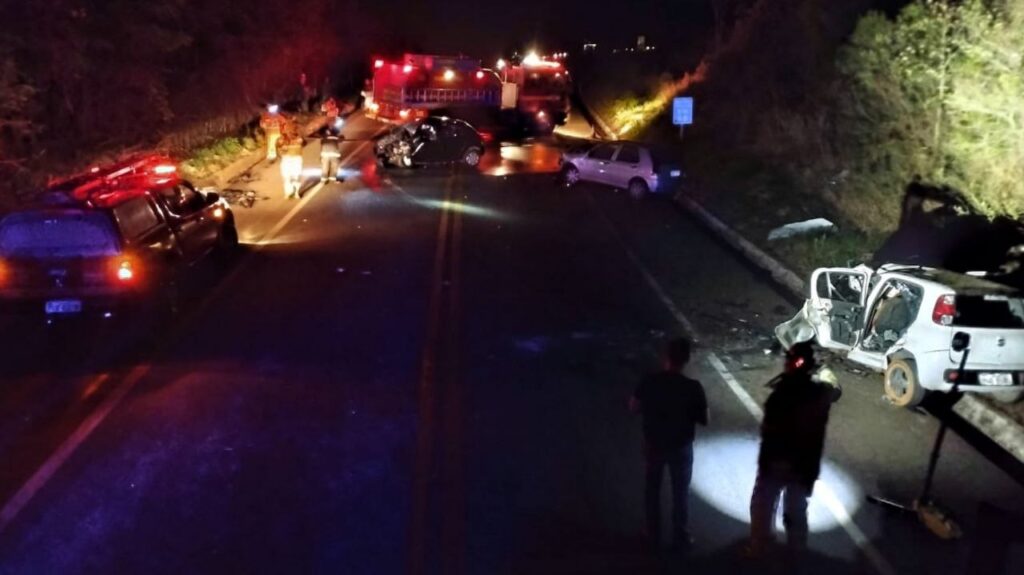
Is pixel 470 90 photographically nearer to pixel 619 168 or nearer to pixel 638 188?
pixel 619 168

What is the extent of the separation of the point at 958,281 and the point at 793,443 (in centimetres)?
442

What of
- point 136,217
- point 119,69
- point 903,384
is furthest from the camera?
point 119,69

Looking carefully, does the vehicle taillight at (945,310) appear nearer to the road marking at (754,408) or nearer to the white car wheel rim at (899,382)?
the white car wheel rim at (899,382)

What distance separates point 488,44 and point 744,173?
54.6 m

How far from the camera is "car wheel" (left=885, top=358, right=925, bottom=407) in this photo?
30.6 ft

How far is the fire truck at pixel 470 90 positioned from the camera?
34.7 meters

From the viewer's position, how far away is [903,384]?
31.2 ft

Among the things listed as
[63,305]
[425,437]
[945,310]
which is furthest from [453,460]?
[63,305]

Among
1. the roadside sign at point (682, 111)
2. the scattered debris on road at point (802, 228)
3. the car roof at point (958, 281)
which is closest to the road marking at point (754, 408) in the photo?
the car roof at point (958, 281)

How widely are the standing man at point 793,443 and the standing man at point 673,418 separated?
0.44 metres

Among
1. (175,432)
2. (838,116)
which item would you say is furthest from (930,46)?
(175,432)

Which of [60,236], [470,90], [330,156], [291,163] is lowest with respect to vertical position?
[60,236]

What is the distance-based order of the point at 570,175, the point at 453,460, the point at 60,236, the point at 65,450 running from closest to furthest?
the point at 453,460 < the point at 65,450 < the point at 60,236 < the point at 570,175

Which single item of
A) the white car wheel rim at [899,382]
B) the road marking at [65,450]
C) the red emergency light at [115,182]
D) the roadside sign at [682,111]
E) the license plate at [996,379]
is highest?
the roadside sign at [682,111]
